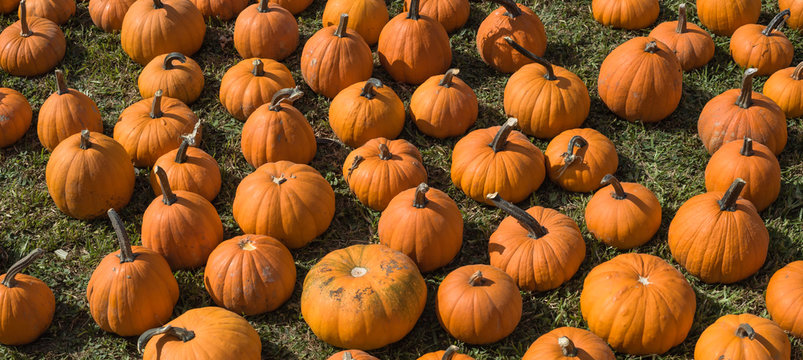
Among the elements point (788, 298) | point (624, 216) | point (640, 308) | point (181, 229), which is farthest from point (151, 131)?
point (788, 298)

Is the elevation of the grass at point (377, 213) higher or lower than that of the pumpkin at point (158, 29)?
lower

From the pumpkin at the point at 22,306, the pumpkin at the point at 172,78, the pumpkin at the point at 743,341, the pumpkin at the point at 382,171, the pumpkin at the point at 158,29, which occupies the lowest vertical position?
the pumpkin at the point at 22,306

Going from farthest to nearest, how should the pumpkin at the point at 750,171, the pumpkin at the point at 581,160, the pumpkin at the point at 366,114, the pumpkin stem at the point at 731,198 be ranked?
the pumpkin at the point at 366,114
the pumpkin at the point at 581,160
the pumpkin at the point at 750,171
the pumpkin stem at the point at 731,198

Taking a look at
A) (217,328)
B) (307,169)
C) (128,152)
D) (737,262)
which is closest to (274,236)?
(307,169)

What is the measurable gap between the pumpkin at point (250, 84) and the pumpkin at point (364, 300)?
2323 millimetres

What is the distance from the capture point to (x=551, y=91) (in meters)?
7.00

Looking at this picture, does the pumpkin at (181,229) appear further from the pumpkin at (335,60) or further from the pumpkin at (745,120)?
the pumpkin at (745,120)

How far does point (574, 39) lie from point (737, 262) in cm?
348

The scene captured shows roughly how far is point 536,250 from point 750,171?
190 cm

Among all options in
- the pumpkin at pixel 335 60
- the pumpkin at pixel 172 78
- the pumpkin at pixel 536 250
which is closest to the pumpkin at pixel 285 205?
the pumpkin at pixel 536 250

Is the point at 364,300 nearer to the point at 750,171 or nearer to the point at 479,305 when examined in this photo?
the point at 479,305

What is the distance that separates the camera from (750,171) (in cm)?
613

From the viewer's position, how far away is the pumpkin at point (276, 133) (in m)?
6.66

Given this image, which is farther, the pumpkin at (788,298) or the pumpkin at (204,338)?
the pumpkin at (788,298)
